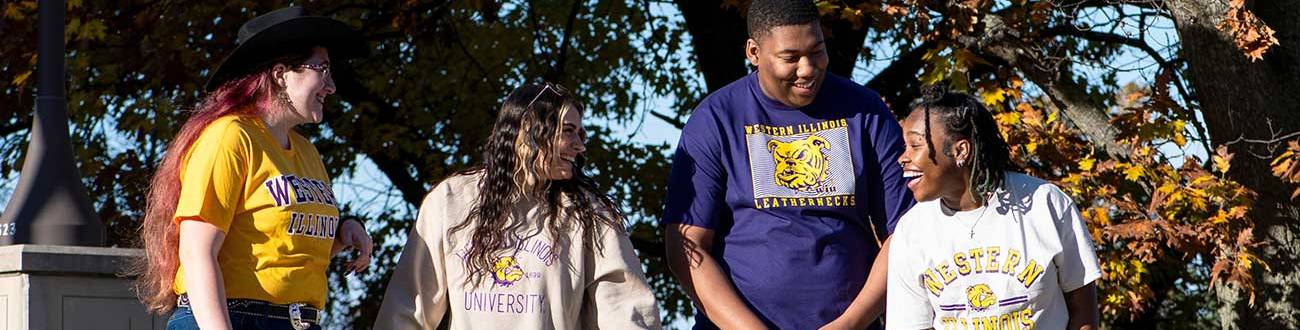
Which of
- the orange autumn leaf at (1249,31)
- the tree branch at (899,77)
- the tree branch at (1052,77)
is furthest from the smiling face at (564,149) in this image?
the tree branch at (899,77)

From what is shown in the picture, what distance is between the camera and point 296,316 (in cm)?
379

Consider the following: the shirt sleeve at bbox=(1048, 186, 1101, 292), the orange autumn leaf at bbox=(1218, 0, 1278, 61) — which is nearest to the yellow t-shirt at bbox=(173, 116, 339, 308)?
the shirt sleeve at bbox=(1048, 186, 1101, 292)

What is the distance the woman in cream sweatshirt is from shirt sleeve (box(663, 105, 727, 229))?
0.69 ft

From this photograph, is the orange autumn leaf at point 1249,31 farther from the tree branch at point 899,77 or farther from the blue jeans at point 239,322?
the blue jeans at point 239,322

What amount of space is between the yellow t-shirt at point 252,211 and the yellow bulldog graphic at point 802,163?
1247 millimetres

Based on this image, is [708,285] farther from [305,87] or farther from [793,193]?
[305,87]

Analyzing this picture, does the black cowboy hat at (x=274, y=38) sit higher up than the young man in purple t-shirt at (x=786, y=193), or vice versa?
the black cowboy hat at (x=274, y=38)

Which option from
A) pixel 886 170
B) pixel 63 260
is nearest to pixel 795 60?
pixel 886 170

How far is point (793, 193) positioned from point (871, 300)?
1.16 ft

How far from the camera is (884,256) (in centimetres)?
427

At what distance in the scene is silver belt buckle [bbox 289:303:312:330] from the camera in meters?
3.78

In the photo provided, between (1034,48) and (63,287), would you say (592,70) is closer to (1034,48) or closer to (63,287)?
(1034,48)

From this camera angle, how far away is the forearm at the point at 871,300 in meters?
4.20

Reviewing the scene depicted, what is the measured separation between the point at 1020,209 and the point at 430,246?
154 centimetres
